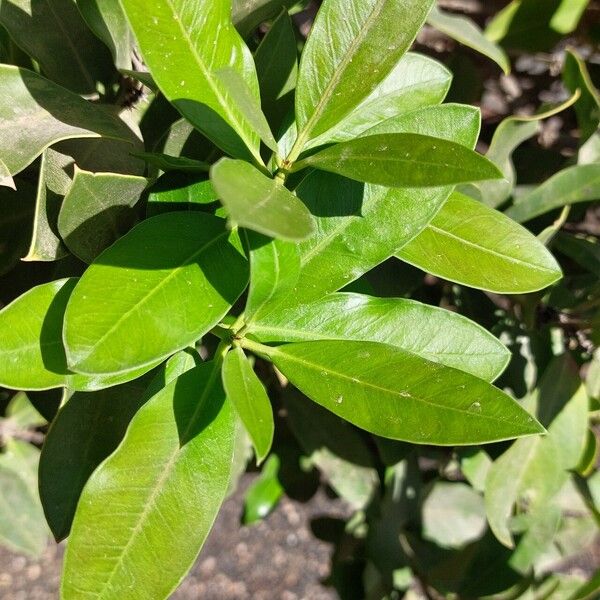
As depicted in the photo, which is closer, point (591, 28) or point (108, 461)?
point (108, 461)

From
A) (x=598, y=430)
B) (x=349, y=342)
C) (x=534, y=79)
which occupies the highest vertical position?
(x=349, y=342)

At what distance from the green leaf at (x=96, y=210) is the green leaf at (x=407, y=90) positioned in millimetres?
225

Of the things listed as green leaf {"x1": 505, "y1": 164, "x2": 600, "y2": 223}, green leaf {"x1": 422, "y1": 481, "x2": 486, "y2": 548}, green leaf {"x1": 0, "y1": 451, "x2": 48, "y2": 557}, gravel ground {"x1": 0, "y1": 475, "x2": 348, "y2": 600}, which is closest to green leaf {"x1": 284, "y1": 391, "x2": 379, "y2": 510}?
green leaf {"x1": 422, "y1": 481, "x2": 486, "y2": 548}

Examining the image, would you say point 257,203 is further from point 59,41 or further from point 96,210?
point 59,41

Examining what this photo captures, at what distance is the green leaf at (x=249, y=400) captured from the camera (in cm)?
51

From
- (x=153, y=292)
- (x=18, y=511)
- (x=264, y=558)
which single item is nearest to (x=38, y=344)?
(x=153, y=292)

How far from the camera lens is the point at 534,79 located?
151cm

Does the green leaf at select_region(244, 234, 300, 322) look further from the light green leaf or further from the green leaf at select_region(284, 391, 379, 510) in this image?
the green leaf at select_region(284, 391, 379, 510)

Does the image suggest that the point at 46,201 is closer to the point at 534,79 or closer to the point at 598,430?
the point at 534,79

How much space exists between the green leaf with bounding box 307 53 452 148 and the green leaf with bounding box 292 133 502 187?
0.13m

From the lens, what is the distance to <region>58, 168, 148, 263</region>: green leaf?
60 centimetres

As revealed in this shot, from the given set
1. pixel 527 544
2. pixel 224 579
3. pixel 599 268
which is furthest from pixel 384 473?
pixel 224 579

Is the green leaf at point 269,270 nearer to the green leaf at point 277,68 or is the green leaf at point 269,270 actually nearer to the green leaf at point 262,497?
the green leaf at point 277,68

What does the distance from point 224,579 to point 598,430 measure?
1.16m
